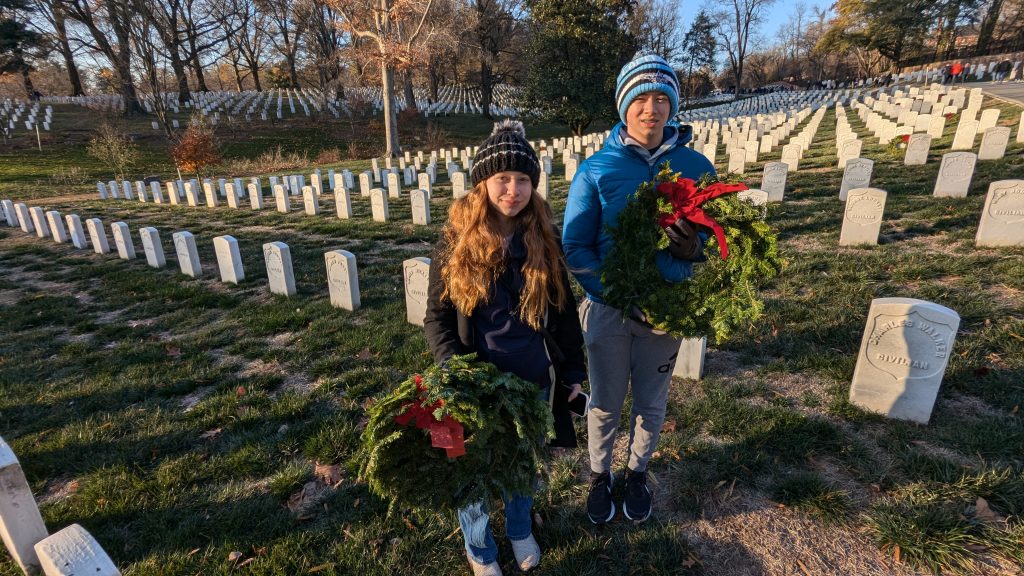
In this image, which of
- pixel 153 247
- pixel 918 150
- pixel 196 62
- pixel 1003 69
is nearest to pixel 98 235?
pixel 153 247

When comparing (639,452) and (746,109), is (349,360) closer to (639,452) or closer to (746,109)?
(639,452)

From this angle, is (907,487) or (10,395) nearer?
(907,487)

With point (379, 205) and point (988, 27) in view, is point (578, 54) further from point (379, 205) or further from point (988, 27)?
point (988, 27)

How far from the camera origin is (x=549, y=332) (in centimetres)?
226

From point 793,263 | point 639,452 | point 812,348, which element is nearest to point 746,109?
point 793,263

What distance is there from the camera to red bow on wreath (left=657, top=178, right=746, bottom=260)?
1.90 m

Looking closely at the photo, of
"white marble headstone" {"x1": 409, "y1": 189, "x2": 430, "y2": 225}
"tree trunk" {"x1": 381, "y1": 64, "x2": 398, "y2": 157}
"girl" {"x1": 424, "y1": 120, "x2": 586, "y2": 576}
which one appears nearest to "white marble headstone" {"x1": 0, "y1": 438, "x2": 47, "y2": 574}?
"girl" {"x1": 424, "y1": 120, "x2": 586, "y2": 576}

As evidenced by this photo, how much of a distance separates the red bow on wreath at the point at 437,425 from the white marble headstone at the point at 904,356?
3218 millimetres

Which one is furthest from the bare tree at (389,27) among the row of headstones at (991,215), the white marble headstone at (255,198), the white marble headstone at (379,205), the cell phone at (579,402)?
the cell phone at (579,402)

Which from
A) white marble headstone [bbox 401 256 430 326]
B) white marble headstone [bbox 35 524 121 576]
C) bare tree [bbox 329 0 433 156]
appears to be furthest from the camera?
bare tree [bbox 329 0 433 156]

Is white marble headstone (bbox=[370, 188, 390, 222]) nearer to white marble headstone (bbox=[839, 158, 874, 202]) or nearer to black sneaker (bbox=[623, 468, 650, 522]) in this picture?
black sneaker (bbox=[623, 468, 650, 522])

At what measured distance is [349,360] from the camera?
4777 millimetres

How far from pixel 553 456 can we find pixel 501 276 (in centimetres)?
182

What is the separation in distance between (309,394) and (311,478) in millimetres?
1121
